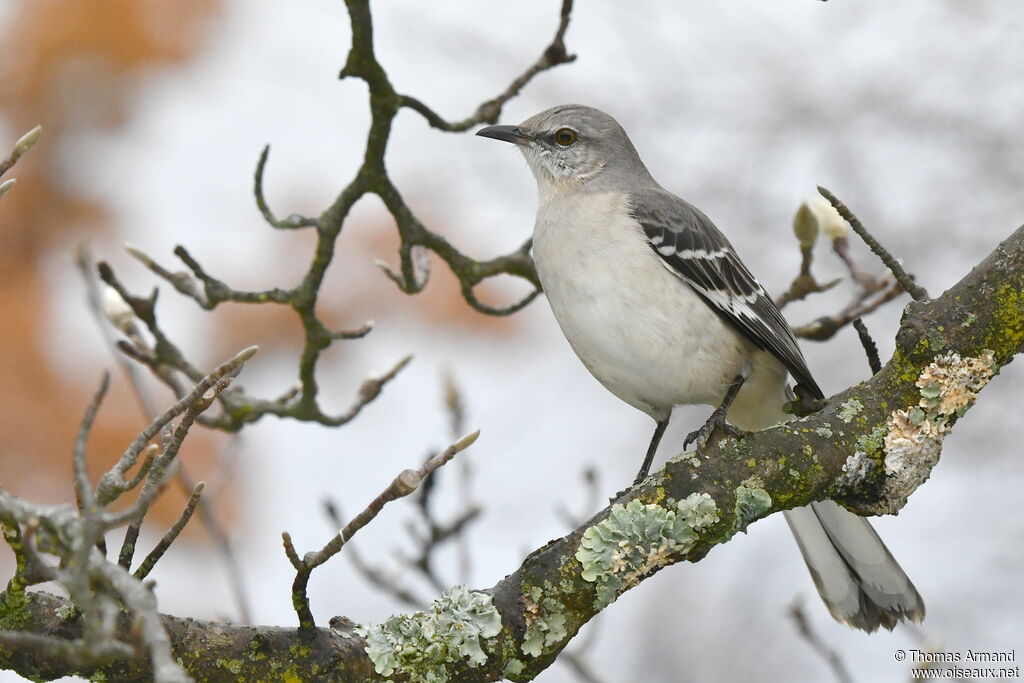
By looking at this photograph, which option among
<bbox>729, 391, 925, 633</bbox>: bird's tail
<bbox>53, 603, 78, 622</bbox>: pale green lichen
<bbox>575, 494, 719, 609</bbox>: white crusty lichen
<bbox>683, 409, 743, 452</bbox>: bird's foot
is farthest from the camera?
<bbox>729, 391, 925, 633</bbox>: bird's tail

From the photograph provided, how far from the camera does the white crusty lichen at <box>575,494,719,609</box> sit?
2.54 meters

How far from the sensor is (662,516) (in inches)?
102

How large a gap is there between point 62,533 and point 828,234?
11.2ft

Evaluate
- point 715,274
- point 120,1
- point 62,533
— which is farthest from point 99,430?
point 62,533

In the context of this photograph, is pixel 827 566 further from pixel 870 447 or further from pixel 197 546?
pixel 197 546

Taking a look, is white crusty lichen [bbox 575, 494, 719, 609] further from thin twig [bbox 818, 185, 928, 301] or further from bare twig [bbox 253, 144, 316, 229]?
bare twig [bbox 253, 144, 316, 229]

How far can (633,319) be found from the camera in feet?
12.2

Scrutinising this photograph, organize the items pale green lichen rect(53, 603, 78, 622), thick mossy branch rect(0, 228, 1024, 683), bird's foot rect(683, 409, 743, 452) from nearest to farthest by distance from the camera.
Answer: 1. pale green lichen rect(53, 603, 78, 622)
2. thick mossy branch rect(0, 228, 1024, 683)
3. bird's foot rect(683, 409, 743, 452)

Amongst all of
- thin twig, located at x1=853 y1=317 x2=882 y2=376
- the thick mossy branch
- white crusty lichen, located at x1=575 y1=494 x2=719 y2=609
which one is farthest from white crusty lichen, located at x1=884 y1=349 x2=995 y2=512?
white crusty lichen, located at x1=575 y1=494 x2=719 y2=609

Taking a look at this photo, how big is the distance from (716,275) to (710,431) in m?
1.08

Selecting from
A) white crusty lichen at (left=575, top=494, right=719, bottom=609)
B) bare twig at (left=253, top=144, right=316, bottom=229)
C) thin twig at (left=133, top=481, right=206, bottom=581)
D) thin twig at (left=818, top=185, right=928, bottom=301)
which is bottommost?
thin twig at (left=133, top=481, right=206, bottom=581)

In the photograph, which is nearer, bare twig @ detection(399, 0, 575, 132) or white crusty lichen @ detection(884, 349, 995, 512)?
white crusty lichen @ detection(884, 349, 995, 512)

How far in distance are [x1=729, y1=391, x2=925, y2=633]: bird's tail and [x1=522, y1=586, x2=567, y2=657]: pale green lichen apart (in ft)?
4.84

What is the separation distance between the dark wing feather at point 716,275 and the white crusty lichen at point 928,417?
3.71 ft
